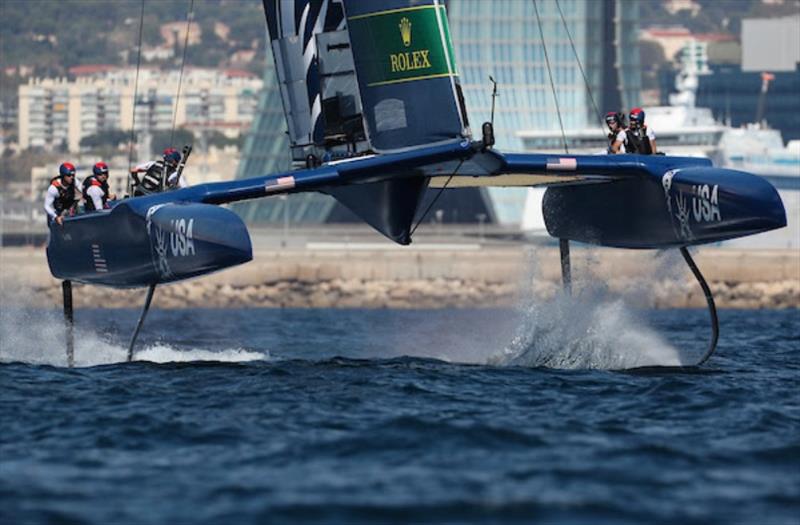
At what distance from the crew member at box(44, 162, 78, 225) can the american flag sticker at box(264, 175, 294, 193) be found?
8.01 feet

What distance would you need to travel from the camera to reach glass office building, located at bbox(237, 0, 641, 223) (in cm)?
5666

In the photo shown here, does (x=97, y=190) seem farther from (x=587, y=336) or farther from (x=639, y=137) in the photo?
(x=639, y=137)

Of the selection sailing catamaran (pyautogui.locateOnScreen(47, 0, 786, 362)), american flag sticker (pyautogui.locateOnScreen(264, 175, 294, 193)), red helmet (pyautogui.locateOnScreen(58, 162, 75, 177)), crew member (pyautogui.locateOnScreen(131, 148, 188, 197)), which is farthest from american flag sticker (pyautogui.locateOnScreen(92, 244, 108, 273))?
american flag sticker (pyautogui.locateOnScreen(264, 175, 294, 193))

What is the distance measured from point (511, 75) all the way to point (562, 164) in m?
44.5

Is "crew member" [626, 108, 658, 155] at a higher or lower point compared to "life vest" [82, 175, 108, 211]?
higher

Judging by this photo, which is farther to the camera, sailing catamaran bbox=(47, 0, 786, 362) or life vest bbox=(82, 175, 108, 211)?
life vest bbox=(82, 175, 108, 211)

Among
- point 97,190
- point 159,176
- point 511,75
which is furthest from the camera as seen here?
point 511,75

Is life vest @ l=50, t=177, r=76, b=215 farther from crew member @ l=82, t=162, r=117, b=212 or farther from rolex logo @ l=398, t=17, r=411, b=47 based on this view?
rolex logo @ l=398, t=17, r=411, b=47

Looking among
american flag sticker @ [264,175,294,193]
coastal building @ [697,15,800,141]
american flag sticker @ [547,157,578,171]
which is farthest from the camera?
coastal building @ [697,15,800,141]

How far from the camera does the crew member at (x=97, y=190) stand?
1435 cm

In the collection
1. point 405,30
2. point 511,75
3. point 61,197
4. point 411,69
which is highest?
point 405,30

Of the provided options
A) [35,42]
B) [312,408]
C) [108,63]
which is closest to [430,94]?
[312,408]

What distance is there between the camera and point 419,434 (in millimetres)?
9516

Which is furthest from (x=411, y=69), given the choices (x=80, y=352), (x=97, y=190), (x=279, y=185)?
(x=80, y=352)
